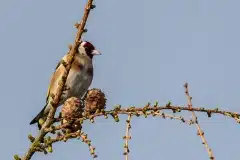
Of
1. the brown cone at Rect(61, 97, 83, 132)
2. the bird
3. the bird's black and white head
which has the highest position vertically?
the bird's black and white head

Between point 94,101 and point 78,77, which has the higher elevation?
point 78,77

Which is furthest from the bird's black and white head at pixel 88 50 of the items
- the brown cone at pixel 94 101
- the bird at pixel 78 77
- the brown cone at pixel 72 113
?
the brown cone at pixel 72 113

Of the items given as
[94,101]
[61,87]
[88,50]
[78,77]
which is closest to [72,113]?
[61,87]

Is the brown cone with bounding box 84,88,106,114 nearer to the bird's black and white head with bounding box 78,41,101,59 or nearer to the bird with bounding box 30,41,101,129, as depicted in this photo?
the bird with bounding box 30,41,101,129

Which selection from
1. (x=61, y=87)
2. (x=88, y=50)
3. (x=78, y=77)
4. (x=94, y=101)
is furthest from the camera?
(x=88, y=50)

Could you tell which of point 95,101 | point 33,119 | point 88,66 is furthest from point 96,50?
point 95,101

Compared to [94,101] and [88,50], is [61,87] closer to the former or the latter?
[94,101]

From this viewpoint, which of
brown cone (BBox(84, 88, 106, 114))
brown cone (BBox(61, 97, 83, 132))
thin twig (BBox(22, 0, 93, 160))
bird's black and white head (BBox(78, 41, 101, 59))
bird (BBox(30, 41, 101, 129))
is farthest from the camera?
bird's black and white head (BBox(78, 41, 101, 59))

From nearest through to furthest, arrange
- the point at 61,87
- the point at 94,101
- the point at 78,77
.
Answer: the point at 61,87
the point at 94,101
the point at 78,77

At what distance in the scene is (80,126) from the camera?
2934mm

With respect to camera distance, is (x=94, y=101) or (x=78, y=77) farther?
(x=78, y=77)

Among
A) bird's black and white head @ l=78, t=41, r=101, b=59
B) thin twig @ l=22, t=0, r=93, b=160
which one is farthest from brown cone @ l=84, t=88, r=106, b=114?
bird's black and white head @ l=78, t=41, r=101, b=59

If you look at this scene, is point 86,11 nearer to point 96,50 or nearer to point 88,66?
point 88,66

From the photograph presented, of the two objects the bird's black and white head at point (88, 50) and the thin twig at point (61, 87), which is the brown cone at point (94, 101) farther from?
the bird's black and white head at point (88, 50)
